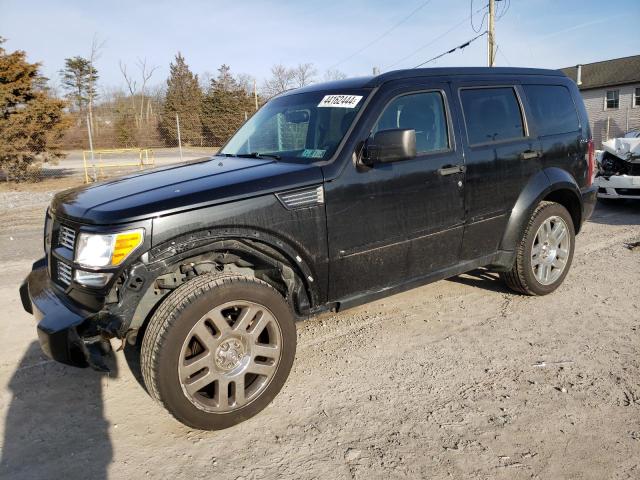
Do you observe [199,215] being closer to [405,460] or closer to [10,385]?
[405,460]

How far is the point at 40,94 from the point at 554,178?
16.1 m

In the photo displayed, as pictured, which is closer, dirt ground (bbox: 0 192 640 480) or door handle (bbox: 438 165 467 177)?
dirt ground (bbox: 0 192 640 480)

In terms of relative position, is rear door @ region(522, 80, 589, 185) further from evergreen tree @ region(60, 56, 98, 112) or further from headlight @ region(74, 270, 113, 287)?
evergreen tree @ region(60, 56, 98, 112)

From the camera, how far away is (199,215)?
2.65m

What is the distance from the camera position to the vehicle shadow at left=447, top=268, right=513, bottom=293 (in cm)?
491

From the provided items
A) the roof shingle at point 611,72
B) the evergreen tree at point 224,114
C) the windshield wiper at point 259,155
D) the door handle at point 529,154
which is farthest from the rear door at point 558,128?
the roof shingle at point 611,72

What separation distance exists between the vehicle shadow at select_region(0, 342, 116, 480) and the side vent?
170 cm

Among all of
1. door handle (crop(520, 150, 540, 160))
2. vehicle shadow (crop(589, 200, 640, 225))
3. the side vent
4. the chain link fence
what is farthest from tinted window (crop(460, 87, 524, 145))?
the chain link fence

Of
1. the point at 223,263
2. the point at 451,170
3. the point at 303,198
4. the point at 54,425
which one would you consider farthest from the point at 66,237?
the point at 451,170

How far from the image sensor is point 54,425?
2.87m

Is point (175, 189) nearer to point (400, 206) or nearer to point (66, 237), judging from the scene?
point (66, 237)

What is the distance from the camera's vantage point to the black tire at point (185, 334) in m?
2.57

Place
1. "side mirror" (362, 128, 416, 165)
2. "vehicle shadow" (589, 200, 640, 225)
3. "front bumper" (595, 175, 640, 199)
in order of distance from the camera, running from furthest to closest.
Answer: "front bumper" (595, 175, 640, 199) → "vehicle shadow" (589, 200, 640, 225) → "side mirror" (362, 128, 416, 165)

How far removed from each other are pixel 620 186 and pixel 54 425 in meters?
8.89
